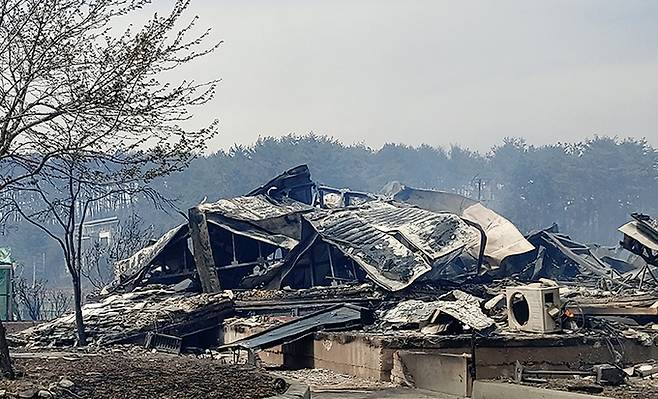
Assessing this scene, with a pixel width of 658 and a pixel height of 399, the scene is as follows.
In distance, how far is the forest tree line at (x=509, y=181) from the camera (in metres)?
72.4

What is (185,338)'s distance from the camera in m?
22.6

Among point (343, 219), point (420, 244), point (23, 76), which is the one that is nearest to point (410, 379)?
point (23, 76)

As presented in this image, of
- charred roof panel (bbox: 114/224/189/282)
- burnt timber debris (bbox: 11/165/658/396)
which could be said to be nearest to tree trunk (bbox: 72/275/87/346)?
burnt timber debris (bbox: 11/165/658/396)

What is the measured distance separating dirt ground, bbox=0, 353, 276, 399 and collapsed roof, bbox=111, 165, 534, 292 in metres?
10.9

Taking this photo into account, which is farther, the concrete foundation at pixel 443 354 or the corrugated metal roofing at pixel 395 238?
the corrugated metal roofing at pixel 395 238

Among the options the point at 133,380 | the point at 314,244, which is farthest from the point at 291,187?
the point at 133,380

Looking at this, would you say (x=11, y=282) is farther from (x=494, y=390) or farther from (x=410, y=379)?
(x=494, y=390)

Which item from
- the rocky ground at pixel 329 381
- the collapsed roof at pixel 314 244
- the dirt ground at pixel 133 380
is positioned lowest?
the rocky ground at pixel 329 381

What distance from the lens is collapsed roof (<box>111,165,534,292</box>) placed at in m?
23.8

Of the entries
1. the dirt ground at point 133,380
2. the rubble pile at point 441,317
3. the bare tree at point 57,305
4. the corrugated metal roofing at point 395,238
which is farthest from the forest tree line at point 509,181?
the dirt ground at point 133,380

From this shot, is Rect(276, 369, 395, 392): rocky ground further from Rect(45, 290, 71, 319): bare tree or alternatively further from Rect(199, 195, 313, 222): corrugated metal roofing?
Rect(45, 290, 71, 319): bare tree

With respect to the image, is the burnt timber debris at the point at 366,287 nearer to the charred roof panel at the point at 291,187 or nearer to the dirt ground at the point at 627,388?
the charred roof panel at the point at 291,187

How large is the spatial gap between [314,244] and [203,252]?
3.46 metres

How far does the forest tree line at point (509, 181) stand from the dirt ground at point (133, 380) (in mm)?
54874
